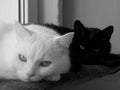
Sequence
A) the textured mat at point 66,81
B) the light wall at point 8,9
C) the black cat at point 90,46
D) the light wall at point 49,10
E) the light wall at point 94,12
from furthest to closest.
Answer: the light wall at point 94,12 → the light wall at point 49,10 → the light wall at point 8,9 → the black cat at point 90,46 → the textured mat at point 66,81

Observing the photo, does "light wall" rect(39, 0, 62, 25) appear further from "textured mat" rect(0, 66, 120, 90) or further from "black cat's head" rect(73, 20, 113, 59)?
"textured mat" rect(0, 66, 120, 90)

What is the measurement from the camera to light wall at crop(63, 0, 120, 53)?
181 cm

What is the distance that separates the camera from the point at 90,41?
4.51ft

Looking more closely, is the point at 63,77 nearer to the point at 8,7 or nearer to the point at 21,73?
the point at 21,73

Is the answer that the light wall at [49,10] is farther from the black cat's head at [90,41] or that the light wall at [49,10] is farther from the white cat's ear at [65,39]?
the white cat's ear at [65,39]

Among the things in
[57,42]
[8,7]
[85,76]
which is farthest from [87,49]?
[8,7]

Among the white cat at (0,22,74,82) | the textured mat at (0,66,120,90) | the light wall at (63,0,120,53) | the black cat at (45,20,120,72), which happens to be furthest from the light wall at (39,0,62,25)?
the white cat at (0,22,74,82)

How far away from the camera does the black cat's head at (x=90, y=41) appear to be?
1.35m

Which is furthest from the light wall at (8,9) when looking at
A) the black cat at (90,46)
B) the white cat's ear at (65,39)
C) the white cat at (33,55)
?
the white cat's ear at (65,39)

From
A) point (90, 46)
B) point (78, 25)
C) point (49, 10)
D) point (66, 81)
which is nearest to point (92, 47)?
point (90, 46)

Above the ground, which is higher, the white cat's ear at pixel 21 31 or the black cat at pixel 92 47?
the white cat's ear at pixel 21 31

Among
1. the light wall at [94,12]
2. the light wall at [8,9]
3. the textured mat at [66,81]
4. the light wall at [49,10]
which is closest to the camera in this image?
the textured mat at [66,81]

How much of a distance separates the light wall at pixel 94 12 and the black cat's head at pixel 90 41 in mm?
427

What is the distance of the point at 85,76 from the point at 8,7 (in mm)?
656
